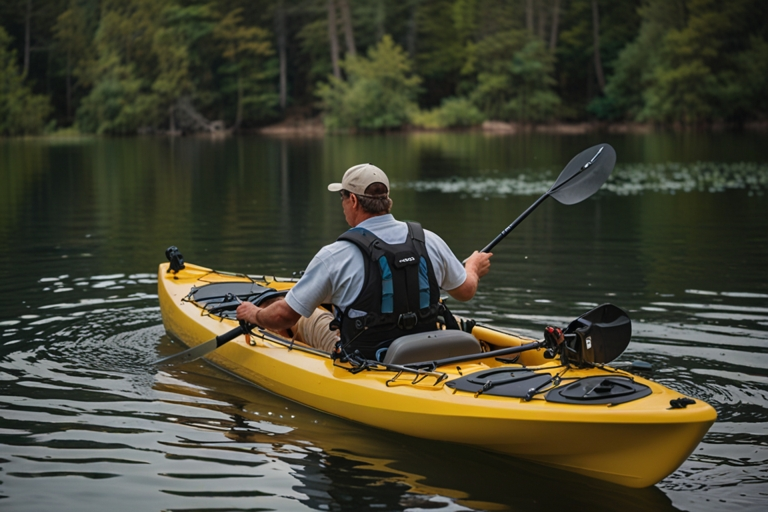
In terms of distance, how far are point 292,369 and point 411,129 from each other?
4619cm

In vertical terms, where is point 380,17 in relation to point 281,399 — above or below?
above

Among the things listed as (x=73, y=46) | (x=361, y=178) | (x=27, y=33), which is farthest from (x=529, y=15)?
(x=361, y=178)

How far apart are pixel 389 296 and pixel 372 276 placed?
15 centimetres

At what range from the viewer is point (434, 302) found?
502 cm

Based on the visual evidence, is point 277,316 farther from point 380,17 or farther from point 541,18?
point 541,18

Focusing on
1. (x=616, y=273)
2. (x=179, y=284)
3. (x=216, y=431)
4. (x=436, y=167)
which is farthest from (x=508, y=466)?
(x=436, y=167)

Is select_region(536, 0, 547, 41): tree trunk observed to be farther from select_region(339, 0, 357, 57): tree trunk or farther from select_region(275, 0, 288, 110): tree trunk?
select_region(275, 0, 288, 110): tree trunk

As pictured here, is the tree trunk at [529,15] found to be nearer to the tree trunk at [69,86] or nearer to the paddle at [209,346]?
the tree trunk at [69,86]

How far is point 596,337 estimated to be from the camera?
450 cm

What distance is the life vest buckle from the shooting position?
4.91 m

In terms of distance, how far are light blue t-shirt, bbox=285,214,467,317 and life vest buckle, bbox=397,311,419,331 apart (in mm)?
281

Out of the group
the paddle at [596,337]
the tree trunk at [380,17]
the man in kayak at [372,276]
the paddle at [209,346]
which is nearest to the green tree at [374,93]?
the tree trunk at [380,17]

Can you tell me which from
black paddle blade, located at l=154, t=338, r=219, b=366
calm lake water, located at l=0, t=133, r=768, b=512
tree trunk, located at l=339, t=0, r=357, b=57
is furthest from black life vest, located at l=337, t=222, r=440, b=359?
tree trunk, located at l=339, t=0, r=357, b=57

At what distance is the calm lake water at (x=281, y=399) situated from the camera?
4.34 meters
